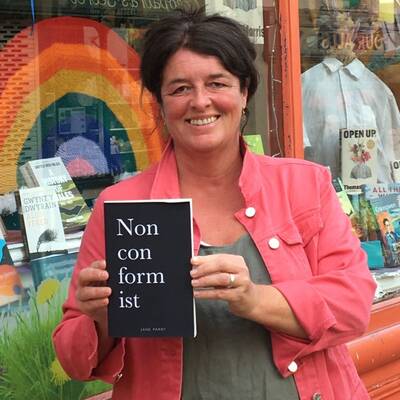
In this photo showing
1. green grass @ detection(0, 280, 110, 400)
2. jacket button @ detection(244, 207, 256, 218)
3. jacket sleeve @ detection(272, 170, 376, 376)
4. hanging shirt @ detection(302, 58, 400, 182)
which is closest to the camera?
jacket sleeve @ detection(272, 170, 376, 376)

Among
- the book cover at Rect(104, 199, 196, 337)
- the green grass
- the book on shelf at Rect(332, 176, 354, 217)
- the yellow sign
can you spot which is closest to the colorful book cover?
the book on shelf at Rect(332, 176, 354, 217)

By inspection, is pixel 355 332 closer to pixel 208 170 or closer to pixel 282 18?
pixel 208 170

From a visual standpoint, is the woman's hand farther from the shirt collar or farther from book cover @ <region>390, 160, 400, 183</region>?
book cover @ <region>390, 160, 400, 183</region>

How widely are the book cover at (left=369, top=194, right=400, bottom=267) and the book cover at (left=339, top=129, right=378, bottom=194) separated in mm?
136

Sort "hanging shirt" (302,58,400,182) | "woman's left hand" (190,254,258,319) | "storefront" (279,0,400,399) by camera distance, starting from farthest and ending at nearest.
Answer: "hanging shirt" (302,58,400,182)
"storefront" (279,0,400,399)
"woman's left hand" (190,254,258,319)

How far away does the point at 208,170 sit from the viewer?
6.49 feet

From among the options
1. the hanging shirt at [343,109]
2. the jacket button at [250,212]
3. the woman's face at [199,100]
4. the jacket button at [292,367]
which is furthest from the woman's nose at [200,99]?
the hanging shirt at [343,109]

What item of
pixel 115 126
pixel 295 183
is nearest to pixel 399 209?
pixel 115 126

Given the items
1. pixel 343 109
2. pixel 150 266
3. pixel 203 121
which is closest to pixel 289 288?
pixel 150 266

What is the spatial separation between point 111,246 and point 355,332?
1.96 feet

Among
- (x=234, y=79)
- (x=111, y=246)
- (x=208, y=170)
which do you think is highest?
(x=234, y=79)

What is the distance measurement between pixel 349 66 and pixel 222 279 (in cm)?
296

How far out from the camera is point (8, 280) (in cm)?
302

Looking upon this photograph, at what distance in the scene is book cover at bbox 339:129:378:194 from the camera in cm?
433
